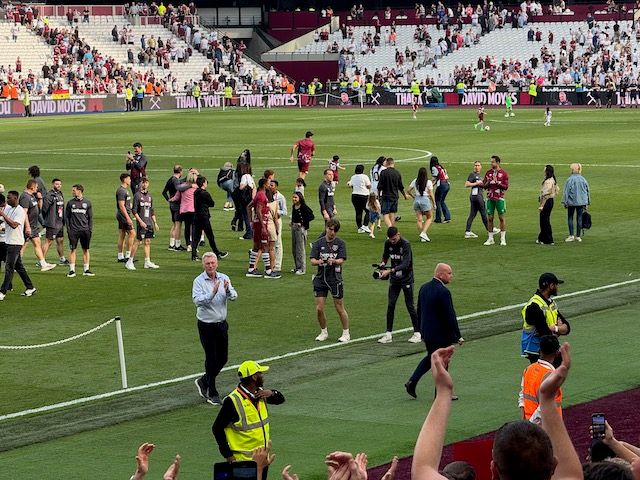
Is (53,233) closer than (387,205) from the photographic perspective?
Yes

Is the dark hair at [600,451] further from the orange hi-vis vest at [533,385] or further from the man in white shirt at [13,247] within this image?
the man in white shirt at [13,247]

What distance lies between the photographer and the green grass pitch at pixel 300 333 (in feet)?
51.8

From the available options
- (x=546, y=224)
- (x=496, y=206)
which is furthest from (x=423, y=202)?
(x=546, y=224)

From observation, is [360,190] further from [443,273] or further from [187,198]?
[443,273]

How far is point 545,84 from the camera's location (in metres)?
89.9

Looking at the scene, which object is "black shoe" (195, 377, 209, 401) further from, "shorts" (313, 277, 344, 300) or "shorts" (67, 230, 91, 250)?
"shorts" (67, 230, 91, 250)

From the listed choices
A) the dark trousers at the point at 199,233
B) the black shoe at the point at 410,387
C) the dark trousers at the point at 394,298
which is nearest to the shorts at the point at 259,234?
the dark trousers at the point at 199,233

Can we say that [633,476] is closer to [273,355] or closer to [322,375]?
[322,375]

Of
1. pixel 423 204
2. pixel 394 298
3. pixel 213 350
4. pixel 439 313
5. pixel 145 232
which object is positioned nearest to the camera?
pixel 439 313

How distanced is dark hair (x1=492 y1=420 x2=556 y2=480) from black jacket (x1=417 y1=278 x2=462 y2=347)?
10772mm

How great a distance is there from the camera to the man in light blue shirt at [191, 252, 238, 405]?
57.2ft

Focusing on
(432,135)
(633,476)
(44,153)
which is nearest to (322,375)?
(633,476)

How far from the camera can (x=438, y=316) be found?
17062mm

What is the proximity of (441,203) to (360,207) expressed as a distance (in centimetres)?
282
